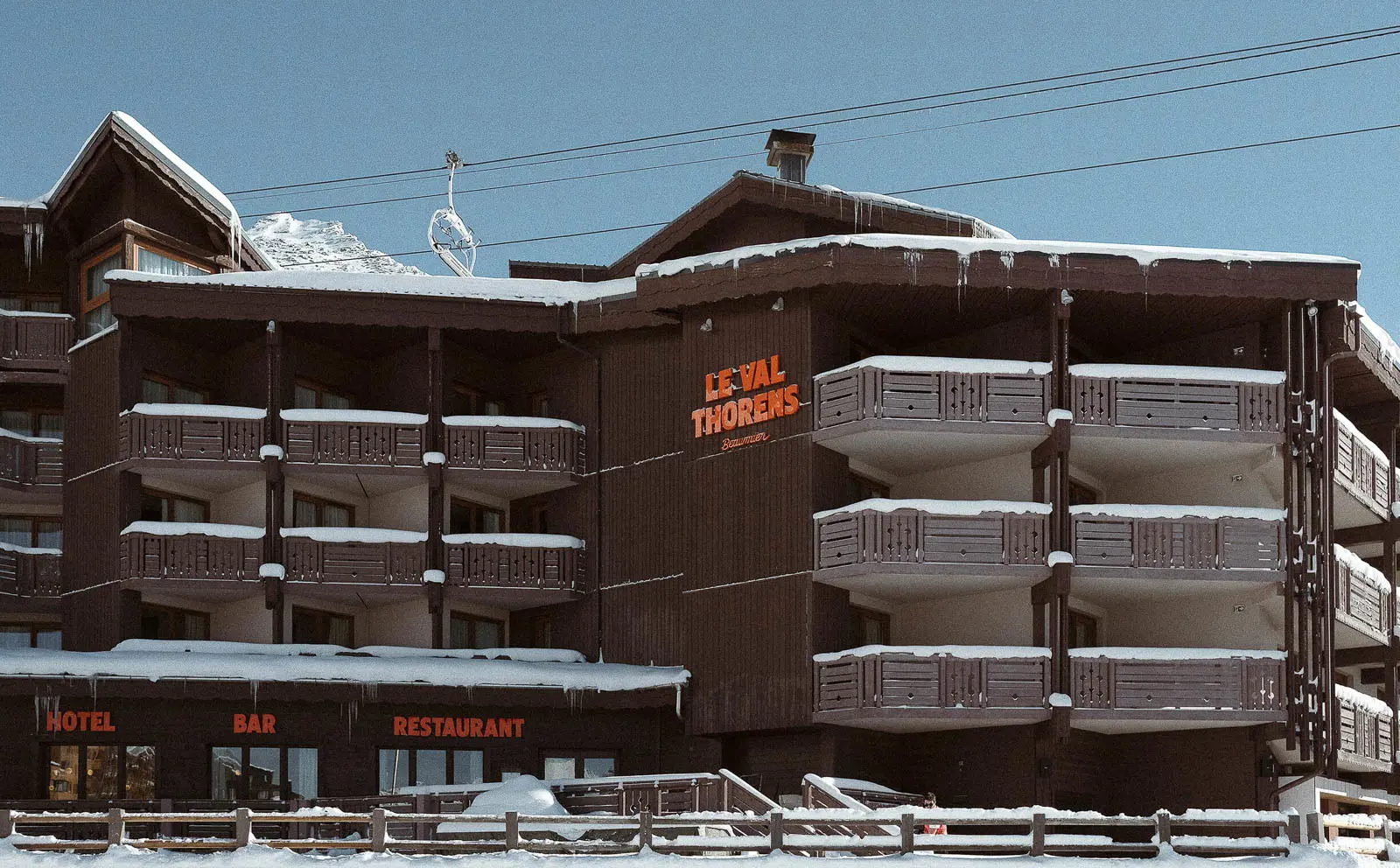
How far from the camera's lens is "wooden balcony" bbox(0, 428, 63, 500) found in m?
38.9

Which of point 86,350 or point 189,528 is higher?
point 86,350

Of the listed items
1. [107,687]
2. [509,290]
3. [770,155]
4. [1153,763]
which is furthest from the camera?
[770,155]

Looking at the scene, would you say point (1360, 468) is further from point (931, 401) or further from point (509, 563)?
point (509, 563)

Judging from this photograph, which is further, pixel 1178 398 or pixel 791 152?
pixel 791 152

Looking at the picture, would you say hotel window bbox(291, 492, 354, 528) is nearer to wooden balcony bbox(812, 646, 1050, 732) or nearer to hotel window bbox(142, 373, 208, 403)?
hotel window bbox(142, 373, 208, 403)

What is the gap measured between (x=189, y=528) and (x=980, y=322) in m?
16.7

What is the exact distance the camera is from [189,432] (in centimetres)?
3706

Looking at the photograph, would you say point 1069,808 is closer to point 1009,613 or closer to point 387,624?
point 1009,613

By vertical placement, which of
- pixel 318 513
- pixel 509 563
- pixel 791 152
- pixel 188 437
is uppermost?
pixel 791 152

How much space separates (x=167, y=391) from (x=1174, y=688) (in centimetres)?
2195

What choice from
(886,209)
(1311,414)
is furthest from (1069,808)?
(886,209)

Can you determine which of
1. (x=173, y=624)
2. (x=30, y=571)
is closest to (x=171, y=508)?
(x=173, y=624)

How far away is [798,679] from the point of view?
33375mm

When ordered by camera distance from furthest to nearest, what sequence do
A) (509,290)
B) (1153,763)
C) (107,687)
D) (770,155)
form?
(770,155), (509,290), (1153,763), (107,687)
